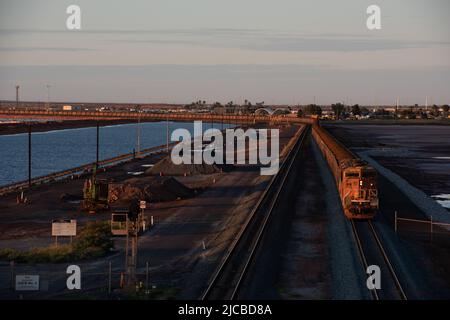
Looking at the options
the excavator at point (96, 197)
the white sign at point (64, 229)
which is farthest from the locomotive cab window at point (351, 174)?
the excavator at point (96, 197)

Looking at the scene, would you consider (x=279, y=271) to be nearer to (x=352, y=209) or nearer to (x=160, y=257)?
(x=160, y=257)

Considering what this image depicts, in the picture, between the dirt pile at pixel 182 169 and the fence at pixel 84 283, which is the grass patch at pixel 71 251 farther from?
the dirt pile at pixel 182 169

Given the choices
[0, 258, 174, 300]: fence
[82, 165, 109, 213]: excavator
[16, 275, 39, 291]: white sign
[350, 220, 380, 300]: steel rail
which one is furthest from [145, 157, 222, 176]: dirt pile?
[16, 275, 39, 291]: white sign

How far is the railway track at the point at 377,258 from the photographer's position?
80.3 ft

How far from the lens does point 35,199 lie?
54469 millimetres

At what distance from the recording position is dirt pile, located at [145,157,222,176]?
72.3m

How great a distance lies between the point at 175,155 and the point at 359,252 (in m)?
51.3

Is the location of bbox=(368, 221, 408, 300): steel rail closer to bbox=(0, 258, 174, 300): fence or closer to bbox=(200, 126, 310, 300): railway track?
bbox=(200, 126, 310, 300): railway track

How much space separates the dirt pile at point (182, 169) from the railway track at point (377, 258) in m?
34.4

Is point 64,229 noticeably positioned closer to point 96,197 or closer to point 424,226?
point 96,197

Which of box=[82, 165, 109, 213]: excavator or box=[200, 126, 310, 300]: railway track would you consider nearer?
box=[200, 126, 310, 300]: railway track

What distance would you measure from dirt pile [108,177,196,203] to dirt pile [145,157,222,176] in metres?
16.8

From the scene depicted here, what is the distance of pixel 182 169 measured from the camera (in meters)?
72.8
